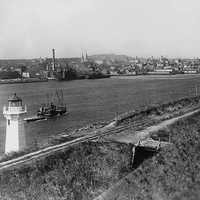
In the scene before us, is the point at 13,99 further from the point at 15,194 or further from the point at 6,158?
the point at 15,194

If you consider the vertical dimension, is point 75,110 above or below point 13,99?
below

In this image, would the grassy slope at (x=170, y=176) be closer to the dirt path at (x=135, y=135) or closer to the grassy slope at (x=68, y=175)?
the grassy slope at (x=68, y=175)

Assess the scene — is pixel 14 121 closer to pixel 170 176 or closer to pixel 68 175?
A: pixel 68 175

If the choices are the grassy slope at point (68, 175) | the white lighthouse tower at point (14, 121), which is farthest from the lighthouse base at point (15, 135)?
the grassy slope at point (68, 175)

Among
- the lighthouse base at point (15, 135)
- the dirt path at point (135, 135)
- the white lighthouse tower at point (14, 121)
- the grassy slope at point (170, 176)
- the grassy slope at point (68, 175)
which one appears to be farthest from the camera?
the lighthouse base at point (15, 135)

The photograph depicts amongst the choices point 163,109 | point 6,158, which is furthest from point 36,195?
point 163,109

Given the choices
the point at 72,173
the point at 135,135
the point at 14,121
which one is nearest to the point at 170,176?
the point at 72,173
